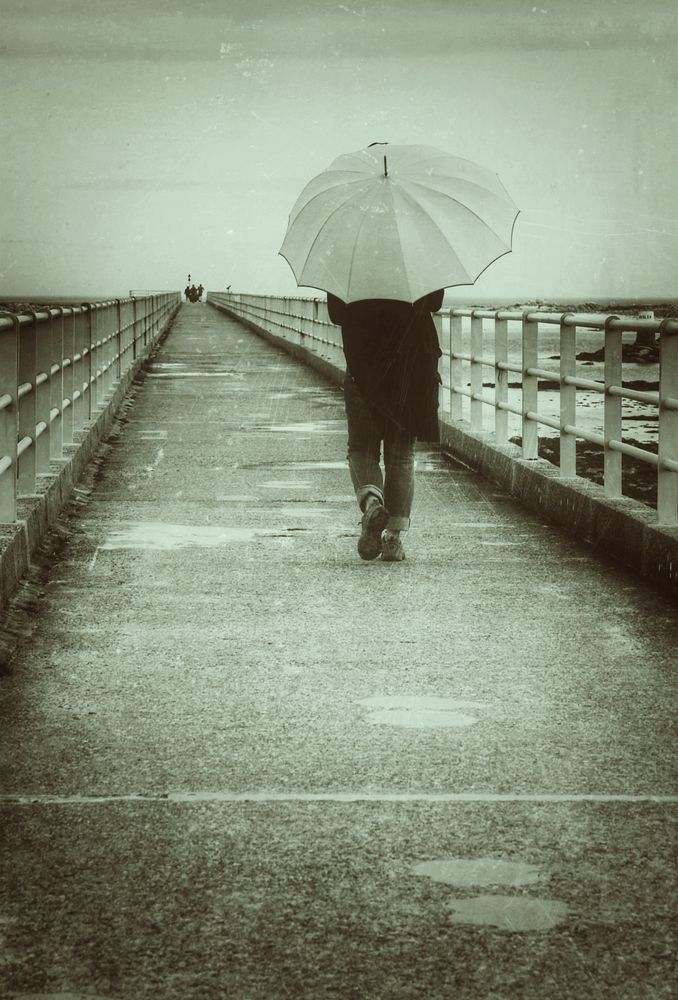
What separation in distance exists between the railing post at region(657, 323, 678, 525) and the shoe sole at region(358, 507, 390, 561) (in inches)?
60.1

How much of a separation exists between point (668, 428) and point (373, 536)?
1.76m

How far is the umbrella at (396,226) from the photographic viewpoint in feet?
28.1

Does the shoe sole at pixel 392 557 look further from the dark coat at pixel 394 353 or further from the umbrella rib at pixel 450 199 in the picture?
the umbrella rib at pixel 450 199

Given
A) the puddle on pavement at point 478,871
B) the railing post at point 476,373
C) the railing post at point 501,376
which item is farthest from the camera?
the railing post at point 476,373

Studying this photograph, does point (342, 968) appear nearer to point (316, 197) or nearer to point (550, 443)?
point (316, 197)

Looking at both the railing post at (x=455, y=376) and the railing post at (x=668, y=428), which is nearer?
the railing post at (x=668, y=428)

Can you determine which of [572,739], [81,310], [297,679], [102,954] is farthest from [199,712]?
[81,310]

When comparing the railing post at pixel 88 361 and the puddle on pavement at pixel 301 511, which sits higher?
the railing post at pixel 88 361

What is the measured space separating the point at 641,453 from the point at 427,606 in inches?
80.8

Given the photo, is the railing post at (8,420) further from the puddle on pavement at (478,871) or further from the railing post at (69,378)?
the puddle on pavement at (478,871)

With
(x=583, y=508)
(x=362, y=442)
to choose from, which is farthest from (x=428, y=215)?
(x=583, y=508)

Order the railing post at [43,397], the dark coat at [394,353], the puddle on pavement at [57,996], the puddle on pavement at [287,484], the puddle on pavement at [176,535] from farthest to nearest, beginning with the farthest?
the puddle on pavement at [287,484], the railing post at [43,397], the puddle on pavement at [176,535], the dark coat at [394,353], the puddle on pavement at [57,996]

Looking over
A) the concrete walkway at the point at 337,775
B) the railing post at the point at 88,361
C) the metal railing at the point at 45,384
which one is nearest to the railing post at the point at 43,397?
the metal railing at the point at 45,384

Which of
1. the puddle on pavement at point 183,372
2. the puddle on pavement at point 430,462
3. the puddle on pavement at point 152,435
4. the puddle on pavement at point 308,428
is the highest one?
the puddle on pavement at point 183,372
